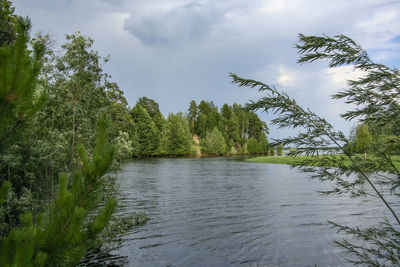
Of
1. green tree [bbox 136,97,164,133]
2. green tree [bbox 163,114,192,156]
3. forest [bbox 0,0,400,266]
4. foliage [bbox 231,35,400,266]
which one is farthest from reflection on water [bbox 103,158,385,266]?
green tree [bbox 136,97,164,133]

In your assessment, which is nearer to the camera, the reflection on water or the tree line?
the reflection on water

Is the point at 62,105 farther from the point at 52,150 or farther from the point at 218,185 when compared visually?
the point at 218,185

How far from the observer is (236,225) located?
40.5ft

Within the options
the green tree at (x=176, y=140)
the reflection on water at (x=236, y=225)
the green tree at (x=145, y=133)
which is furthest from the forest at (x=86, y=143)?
the green tree at (x=176, y=140)

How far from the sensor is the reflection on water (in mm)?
8922

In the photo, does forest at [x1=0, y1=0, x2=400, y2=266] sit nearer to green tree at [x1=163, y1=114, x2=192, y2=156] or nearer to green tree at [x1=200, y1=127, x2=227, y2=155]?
green tree at [x1=163, y1=114, x2=192, y2=156]

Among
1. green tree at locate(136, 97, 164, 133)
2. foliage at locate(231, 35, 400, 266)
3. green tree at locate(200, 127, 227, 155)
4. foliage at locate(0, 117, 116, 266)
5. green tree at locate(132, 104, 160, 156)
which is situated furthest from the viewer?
green tree at locate(200, 127, 227, 155)

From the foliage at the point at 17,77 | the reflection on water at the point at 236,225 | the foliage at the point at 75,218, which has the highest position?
the foliage at the point at 17,77

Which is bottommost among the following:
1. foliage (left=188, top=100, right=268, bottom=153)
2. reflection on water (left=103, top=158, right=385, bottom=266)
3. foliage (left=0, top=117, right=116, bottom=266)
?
reflection on water (left=103, top=158, right=385, bottom=266)

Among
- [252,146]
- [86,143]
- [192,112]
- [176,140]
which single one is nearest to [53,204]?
[86,143]

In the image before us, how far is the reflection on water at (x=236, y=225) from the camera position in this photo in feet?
29.3

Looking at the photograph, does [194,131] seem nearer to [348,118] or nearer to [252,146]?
[252,146]

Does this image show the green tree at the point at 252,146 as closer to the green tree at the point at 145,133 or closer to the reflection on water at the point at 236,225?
the green tree at the point at 145,133

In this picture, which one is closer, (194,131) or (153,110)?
(153,110)
